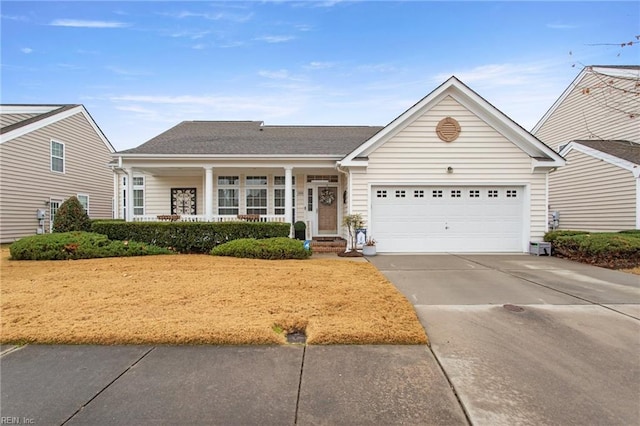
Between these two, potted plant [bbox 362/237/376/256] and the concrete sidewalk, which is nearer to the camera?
the concrete sidewalk

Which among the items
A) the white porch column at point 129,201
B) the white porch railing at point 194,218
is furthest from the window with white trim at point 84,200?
the white porch railing at point 194,218

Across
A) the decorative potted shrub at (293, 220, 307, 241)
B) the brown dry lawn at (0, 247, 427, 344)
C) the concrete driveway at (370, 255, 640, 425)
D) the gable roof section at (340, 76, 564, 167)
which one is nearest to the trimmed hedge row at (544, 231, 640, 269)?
the concrete driveway at (370, 255, 640, 425)

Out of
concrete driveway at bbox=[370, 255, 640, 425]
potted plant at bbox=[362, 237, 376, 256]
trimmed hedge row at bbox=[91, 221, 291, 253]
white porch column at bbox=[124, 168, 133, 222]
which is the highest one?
white porch column at bbox=[124, 168, 133, 222]

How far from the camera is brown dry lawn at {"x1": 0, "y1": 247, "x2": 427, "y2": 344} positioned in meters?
3.54

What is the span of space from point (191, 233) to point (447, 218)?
8783 mm

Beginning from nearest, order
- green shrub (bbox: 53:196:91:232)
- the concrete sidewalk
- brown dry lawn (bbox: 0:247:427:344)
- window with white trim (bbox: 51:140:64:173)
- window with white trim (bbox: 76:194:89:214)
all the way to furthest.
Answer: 1. the concrete sidewalk
2. brown dry lawn (bbox: 0:247:427:344)
3. green shrub (bbox: 53:196:91:232)
4. window with white trim (bbox: 51:140:64:173)
5. window with white trim (bbox: 76:194:89:214)

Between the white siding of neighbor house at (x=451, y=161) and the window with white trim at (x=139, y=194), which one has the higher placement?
the white siding of neighbor house at (x=451, y=161)

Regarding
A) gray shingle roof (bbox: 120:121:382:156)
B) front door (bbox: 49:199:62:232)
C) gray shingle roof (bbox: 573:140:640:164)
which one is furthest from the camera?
front door (bbox: 49:199:62:232)

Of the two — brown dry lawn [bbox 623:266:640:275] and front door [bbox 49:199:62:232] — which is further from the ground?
front door [bbox 49:199:62:232]

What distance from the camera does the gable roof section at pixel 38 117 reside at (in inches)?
524

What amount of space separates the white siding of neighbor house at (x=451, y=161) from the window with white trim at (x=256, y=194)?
4.33 m

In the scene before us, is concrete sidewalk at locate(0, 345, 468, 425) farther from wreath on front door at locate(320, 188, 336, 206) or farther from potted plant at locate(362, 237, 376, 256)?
wreath on front door at locate(320, 188, 336, 206)

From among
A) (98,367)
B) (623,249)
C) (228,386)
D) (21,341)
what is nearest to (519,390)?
(228,386)

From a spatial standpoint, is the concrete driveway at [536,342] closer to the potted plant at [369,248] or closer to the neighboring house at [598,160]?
the potted plant at [369,248]
